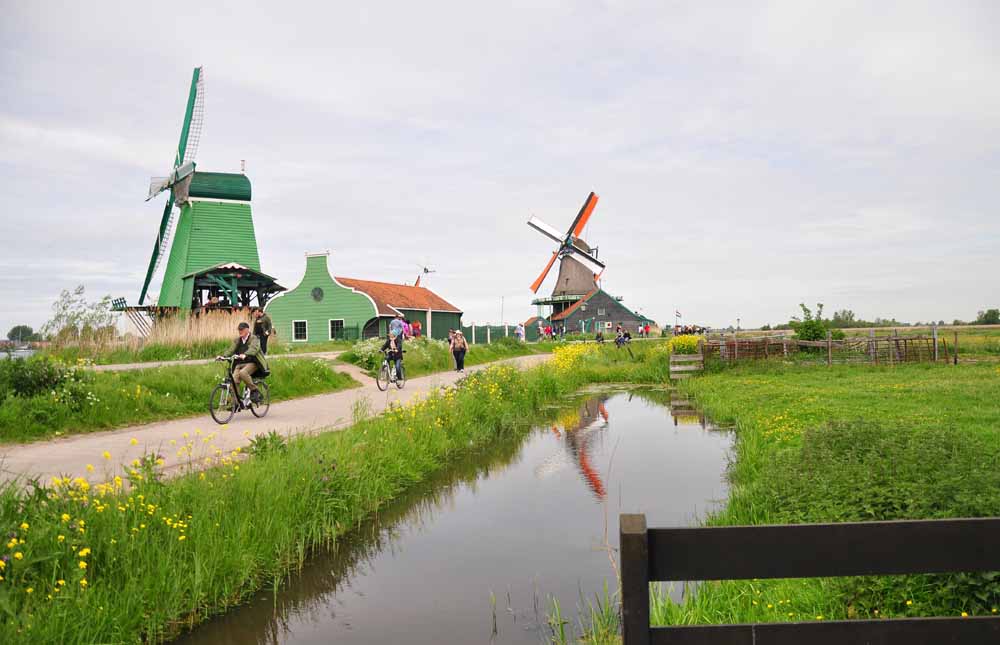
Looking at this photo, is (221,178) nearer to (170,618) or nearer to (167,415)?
(167,415)

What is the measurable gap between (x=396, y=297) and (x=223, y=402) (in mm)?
31493

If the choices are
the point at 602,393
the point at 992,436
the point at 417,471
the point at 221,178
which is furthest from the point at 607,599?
the point at 221,178

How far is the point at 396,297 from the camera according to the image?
43.0m

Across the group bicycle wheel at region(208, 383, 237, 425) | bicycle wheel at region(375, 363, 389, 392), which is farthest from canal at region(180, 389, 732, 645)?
bicycle wheel at region(375, 363, 389, 392)

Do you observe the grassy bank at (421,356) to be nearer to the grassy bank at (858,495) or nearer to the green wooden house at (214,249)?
the green wooden house at (214,249)

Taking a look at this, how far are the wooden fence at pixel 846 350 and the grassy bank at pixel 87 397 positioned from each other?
665 inches

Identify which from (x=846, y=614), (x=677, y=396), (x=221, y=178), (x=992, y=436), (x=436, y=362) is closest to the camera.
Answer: (x=846, y=614)

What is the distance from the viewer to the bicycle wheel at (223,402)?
37.9 ft

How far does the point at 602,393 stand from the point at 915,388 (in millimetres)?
8974

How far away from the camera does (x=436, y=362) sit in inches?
1070

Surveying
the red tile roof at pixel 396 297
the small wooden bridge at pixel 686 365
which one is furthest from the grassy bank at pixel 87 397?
the red tile roof at pixel 396 297

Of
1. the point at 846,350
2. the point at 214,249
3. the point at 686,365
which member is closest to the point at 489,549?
the point at 686,365

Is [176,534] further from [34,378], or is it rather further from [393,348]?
[393,348]

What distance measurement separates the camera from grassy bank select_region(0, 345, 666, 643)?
4.27 metres
